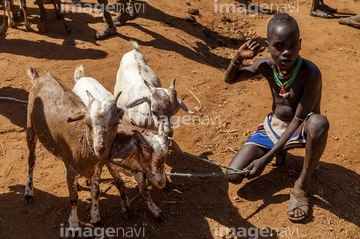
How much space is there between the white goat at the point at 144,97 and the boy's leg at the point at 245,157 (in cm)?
89

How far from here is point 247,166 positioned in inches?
213

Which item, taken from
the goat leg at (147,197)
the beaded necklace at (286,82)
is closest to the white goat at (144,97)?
the goat leg at (147,197)

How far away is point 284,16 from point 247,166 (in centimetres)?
185

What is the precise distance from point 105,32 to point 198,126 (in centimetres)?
352

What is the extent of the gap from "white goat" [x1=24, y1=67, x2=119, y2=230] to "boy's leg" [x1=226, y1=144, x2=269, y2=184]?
169 cm

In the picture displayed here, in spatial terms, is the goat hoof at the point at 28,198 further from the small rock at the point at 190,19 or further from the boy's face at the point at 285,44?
the small rock at the point at 190,19

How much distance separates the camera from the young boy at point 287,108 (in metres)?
4.79

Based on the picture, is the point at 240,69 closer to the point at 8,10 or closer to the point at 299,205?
the point at 299,205

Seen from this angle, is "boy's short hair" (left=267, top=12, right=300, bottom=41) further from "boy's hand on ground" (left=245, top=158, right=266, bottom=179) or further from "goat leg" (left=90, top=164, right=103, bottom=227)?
"goat leg" (left=90, top=164, right=103, bottom=227)

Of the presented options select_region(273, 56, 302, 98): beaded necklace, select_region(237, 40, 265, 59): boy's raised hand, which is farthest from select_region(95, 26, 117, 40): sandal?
select_region(273, 56, 302, 98): beaded necklace

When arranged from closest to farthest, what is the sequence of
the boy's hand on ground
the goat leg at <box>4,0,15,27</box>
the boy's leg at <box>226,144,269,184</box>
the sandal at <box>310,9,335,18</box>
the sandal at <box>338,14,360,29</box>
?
the boy's hand on ground → the boy's leg at <box>226,144,269,184</box> → the goat leg at <box>4,0,15,27</box> → the sandal at <box>338,14,360,29</box> → the sandal at <box>310,9,335,18</box>

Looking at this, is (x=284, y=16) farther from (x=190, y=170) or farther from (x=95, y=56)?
(x=95, y=56)

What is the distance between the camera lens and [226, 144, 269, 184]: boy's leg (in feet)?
17.7

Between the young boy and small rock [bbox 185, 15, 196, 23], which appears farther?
small rock [bbox 185, 15, 196, 23]
